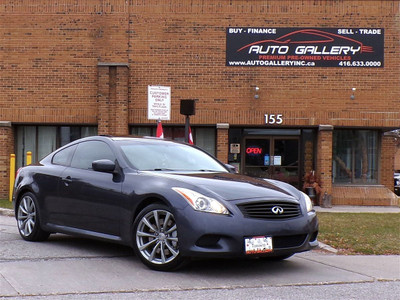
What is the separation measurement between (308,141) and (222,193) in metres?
12.9

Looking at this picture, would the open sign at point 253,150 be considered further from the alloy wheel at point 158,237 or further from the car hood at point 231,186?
the alloy wheel at point 158,237

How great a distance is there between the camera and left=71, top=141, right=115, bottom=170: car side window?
276 inches

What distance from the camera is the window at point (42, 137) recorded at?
18.2m

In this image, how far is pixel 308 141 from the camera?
1817 centimetres

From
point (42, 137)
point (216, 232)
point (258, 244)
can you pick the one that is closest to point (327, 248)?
point (258, 244)

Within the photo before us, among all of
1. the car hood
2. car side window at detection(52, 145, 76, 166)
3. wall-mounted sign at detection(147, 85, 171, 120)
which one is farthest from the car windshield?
wall-mounted sign at detection(147, 85, 171, 120)

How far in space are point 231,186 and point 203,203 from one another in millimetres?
448

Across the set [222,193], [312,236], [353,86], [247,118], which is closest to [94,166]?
[222,193]

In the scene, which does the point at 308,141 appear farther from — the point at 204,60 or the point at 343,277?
the point at 343,277

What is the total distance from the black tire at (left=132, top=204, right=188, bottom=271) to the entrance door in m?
12.2

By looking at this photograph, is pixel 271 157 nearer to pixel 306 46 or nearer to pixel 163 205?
pixel 306 46

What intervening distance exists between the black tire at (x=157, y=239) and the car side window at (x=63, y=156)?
1970 mm

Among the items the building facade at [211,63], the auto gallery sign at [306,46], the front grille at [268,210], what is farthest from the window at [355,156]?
the front grille at [268,210]

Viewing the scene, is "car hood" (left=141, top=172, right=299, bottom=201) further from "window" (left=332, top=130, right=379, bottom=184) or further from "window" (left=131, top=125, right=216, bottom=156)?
"window" (left=332, top=130, right=379, bottom=184)
